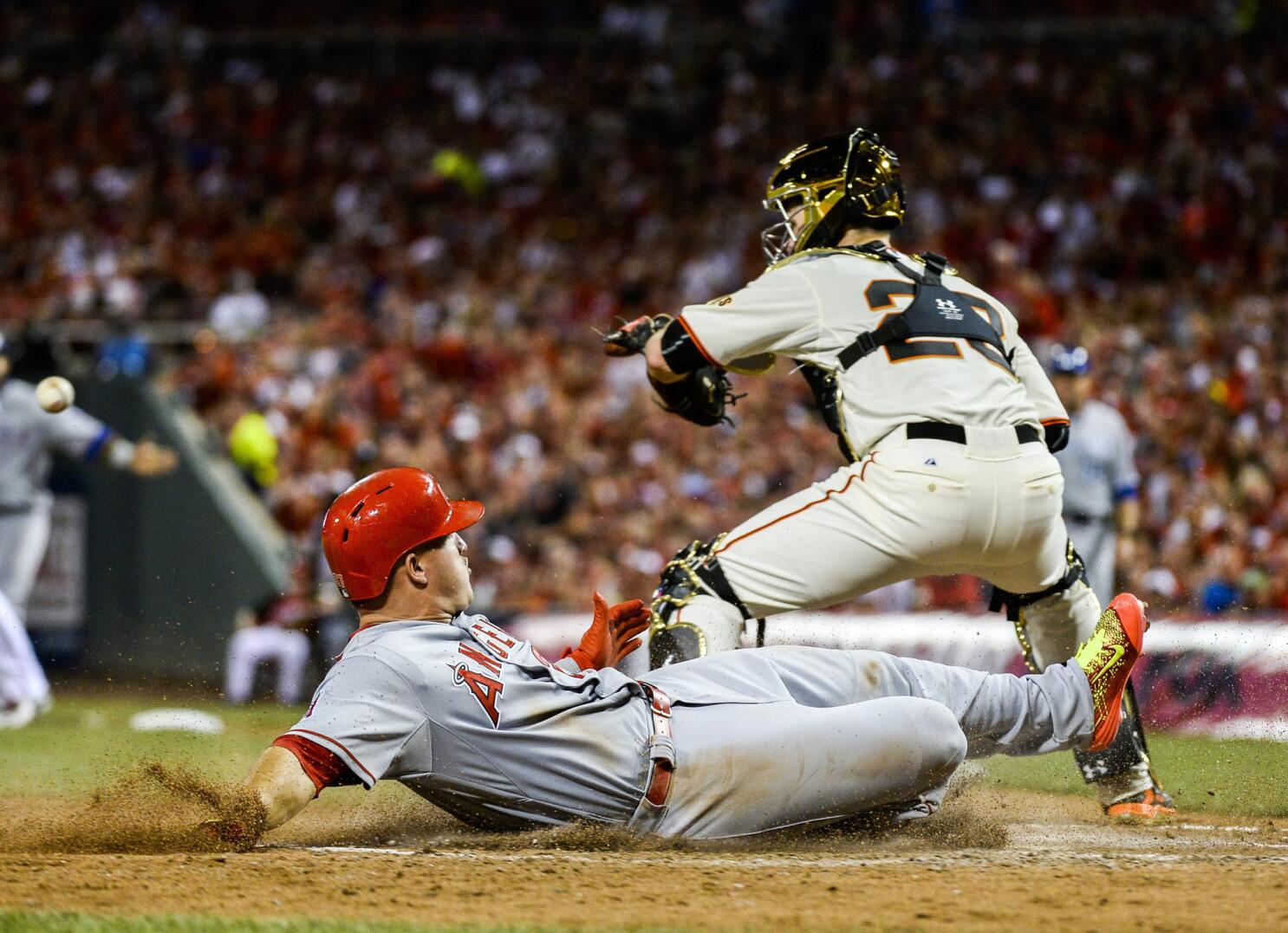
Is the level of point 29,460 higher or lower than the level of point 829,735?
higher

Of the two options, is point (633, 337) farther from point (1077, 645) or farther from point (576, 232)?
point (576, 232)

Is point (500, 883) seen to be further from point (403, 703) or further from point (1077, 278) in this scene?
point (1077, 278)

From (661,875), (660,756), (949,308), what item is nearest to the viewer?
(661,875)

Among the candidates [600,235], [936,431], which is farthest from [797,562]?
[600,235]

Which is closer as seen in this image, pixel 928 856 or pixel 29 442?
pixel 928 856

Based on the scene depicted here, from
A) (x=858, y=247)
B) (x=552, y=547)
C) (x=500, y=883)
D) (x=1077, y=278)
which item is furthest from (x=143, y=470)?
(x=1077, y=278)

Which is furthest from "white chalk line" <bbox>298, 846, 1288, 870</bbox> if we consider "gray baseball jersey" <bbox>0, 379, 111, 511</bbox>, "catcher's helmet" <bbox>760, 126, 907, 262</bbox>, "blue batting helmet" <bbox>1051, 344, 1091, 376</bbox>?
"gray baseball jersey" <bbox>0, 379, 111, 511</bbox>
